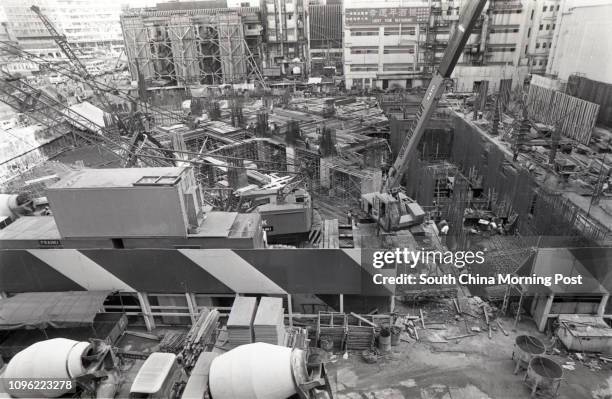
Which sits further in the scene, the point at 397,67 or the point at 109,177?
the point at 397,67

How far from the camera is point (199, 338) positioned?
316 inches

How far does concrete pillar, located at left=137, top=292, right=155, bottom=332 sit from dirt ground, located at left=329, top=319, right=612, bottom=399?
18.2 ft

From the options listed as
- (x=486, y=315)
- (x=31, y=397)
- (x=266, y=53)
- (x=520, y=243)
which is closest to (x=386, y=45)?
(x=266, y=53)

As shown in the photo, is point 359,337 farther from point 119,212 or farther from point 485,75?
point 485,75

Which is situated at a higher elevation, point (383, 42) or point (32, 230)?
point (383, 42)

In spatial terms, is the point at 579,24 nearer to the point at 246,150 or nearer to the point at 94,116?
the point at 246,150

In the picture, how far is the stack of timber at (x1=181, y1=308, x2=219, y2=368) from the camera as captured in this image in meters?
7.66

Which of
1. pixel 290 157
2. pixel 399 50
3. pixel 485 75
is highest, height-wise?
pixel 399 50

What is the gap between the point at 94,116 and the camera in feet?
118

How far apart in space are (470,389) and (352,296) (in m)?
3.79

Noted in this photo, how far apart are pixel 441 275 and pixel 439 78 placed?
23.8ft

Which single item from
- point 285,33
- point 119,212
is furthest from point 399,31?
point 119,212

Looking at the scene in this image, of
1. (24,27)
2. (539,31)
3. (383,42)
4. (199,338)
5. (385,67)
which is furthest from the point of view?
(24,27)

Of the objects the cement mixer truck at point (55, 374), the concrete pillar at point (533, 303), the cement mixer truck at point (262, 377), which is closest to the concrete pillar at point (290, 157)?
the concrete pillar at point (533, 303)
